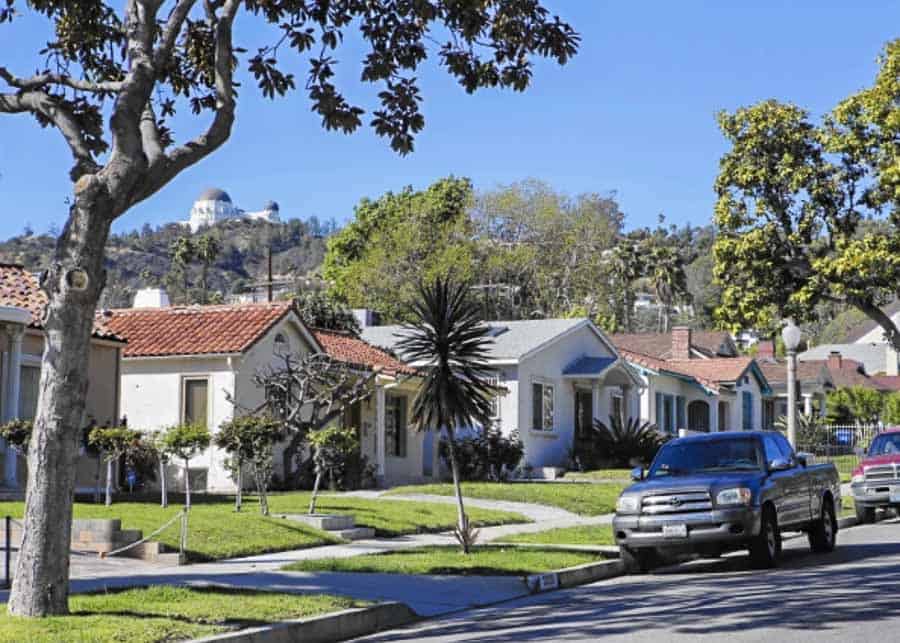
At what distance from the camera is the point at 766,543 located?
16656 mm

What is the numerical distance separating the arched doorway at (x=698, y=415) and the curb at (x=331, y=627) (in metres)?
39.2

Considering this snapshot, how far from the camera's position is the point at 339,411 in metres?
28.5

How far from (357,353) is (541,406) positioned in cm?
676

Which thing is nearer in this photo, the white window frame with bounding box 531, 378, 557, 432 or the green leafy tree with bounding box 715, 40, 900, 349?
the green leafy tree with bounding box 715, 40, 900, 349

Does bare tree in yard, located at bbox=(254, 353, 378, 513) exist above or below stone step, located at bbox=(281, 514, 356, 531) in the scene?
above

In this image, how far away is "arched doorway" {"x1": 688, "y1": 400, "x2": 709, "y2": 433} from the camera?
5128 cm

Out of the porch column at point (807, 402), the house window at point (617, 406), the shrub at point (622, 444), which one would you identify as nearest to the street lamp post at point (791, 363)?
the shrub at point (622, 444)

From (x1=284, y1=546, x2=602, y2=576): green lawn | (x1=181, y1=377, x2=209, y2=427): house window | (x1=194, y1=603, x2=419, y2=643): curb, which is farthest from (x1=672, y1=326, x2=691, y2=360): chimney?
(x1=194, y1=603, x2=419, y2=643): curb

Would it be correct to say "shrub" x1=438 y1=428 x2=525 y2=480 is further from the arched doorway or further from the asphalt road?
the arched doorway

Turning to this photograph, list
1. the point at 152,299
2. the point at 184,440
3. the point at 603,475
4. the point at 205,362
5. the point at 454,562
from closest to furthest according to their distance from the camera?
the point at 454,562
the point at 184,440
the point at 205,362
the point at 152,299
the point at 603,475

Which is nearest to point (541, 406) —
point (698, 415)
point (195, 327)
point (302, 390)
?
point (195, 327)

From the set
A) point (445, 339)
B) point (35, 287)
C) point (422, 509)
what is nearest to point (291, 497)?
point (422, 509)

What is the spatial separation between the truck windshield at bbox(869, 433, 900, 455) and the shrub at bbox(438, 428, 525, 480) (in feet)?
36.2

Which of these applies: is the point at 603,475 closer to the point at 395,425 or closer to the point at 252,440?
the point at 395,425
